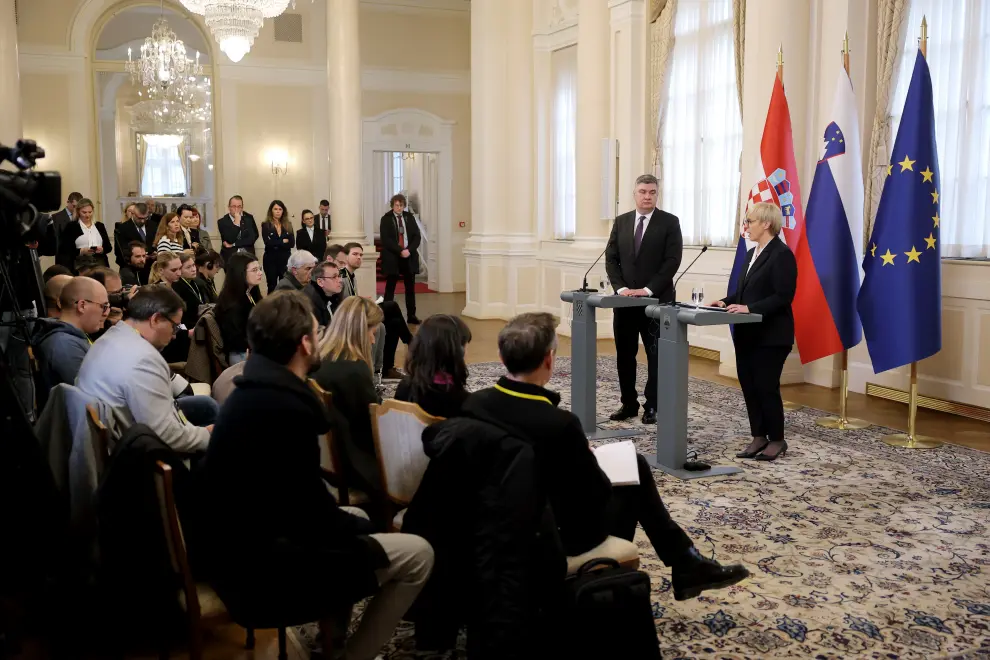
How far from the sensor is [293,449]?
2.27 metres

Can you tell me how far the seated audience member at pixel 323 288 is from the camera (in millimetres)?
5996

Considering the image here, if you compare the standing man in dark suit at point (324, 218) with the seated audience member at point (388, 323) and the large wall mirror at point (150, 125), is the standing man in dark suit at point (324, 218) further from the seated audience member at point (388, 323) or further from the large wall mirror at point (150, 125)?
the seated audience member at point (388, 323)

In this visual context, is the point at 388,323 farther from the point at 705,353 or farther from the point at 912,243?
the point at 912,243

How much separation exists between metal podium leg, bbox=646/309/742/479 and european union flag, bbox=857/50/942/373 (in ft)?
4.95

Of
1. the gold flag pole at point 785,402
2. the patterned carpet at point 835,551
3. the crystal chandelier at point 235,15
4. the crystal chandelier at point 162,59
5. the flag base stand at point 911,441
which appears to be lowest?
the patterned carpet at point 835,551

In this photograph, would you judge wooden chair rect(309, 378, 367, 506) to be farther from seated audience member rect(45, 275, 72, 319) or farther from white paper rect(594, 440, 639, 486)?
seated audience member rect(45, 275, 72, 319)

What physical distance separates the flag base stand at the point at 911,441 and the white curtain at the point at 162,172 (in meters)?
11.4

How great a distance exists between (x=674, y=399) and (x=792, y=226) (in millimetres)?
1978

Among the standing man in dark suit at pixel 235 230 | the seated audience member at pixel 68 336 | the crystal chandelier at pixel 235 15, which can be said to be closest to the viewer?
the seated audience member at pixel 68 336

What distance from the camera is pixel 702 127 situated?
9047 millimetres

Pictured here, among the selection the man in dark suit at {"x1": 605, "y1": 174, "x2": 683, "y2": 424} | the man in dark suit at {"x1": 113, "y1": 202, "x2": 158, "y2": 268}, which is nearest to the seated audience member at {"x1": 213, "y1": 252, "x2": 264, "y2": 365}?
the man in dark suit at {"x1": 605, "y1": 174, "x2": 683, "y2": 424}

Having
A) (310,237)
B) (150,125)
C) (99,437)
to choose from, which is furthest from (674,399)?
(150,125)

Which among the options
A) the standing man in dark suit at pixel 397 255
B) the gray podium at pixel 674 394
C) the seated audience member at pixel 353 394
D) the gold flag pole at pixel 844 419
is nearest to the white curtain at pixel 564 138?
the standing man in dark suit at pixel 397 255

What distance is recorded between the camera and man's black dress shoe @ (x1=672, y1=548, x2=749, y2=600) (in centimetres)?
292
